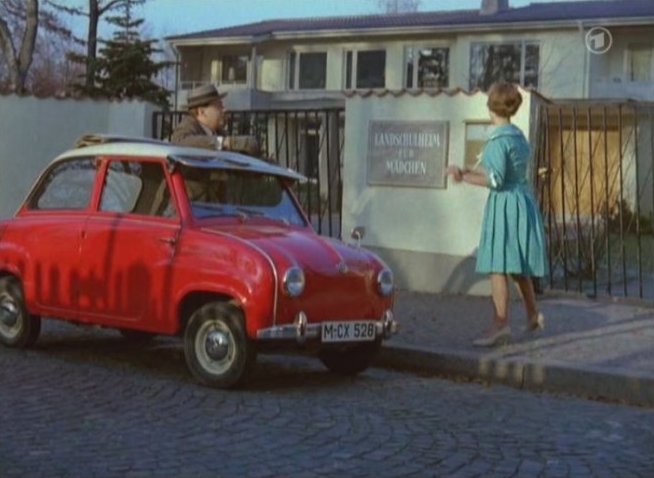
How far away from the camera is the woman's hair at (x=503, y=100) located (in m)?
9.76

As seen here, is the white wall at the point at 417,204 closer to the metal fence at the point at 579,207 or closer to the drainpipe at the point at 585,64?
the metal fence at the point at 579,207

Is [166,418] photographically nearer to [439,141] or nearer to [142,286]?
[142,286]

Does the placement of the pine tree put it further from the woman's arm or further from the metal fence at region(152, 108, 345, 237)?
the woman's arm

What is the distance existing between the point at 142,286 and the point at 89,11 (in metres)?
30.1

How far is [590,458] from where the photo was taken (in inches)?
255

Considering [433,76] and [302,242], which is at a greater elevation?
[433,76]

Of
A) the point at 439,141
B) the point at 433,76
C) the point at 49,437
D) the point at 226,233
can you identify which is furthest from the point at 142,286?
the point at 433,76

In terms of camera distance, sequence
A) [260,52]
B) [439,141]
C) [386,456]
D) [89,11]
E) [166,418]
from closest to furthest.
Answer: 1. [386,456]
2. [166,418]
3. [439,141]
4. [89,11]
5. [260,52]

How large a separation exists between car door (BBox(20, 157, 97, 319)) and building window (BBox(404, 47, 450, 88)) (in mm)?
32262

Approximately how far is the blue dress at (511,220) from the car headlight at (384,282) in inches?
49.1

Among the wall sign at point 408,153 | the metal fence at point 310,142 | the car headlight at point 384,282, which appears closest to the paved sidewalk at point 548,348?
the car headlight at point 384,282

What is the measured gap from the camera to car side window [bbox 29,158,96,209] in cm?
952

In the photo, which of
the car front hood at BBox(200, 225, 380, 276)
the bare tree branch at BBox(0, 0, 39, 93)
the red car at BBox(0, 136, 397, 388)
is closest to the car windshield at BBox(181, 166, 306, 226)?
the red car at BBox(0, 136, 397, 388)

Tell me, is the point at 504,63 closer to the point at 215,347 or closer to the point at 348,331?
the point at 348,331
